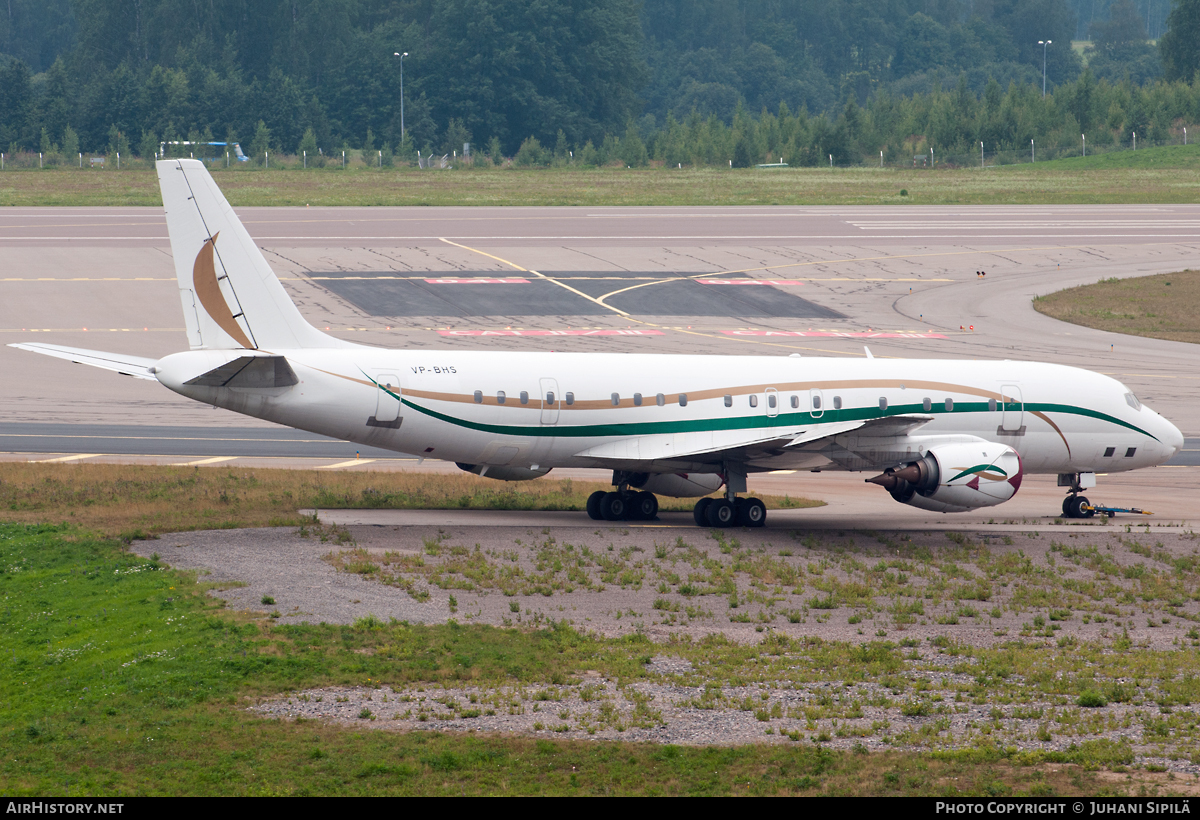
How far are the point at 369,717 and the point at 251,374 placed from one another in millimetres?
13875

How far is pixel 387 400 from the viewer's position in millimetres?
31188

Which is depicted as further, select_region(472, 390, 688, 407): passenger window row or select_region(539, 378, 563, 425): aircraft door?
select_region(539, 378, 563, 425): aircraft door

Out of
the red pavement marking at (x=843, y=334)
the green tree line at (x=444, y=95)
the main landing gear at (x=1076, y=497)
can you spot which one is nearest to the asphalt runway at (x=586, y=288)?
the red pavement marking at (x=843, y=334)

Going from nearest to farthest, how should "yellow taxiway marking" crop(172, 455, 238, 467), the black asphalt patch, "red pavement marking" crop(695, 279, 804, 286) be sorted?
"yellow taxiway marking" crop(172, 455, 238, 467) → the black asphalt patch → "red pavement marking" crop(695, 279, 804, 286)

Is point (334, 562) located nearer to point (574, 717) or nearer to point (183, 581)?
point (183, 581)

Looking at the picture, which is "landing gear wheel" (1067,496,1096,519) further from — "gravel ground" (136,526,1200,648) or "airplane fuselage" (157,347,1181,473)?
"gravel ground" (136,526,1200,648)

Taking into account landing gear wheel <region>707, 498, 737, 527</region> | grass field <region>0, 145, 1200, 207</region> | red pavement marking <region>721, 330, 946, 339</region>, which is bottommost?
landing gear wheel <region>707, 498, 737, 527</region>

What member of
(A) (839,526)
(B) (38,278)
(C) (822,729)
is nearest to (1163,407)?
(A) (839,526)

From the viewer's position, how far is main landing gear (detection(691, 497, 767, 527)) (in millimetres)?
33781

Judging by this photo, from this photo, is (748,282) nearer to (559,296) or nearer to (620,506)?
(559,296)

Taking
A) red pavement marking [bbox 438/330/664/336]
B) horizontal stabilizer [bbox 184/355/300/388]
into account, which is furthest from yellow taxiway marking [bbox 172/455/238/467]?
red pavement marking [bbox 438/330/664/336]

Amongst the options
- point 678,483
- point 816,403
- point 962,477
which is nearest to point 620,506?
point 678,483

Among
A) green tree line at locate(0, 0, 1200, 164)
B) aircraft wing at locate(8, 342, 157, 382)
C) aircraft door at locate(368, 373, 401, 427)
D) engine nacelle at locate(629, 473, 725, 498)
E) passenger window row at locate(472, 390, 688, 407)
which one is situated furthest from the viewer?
green tree line at locate(0, 0, 1200, 164)

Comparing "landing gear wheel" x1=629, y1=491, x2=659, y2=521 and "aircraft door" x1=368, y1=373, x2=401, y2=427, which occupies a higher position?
"aircraft door" x1=368, y1=373, x2=401, y2=427
